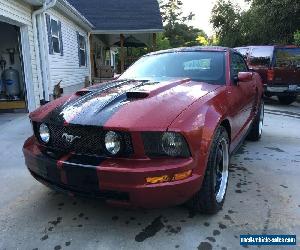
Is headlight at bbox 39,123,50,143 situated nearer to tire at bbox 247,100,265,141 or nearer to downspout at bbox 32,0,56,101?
tire at bbox 247,100,265,141

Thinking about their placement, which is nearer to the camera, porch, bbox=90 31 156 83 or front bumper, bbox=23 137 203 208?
front bumper, bbox=23 137 203 208

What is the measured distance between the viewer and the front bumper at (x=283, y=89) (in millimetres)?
10820

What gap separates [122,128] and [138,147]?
0.18m

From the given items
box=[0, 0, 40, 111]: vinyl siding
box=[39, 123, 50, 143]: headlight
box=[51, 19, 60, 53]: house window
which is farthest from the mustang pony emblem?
box=[51, 19, 60, 53]: house window

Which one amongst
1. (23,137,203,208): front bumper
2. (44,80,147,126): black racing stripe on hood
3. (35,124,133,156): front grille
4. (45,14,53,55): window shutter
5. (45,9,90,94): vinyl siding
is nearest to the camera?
(23,137,203,208): front bumper

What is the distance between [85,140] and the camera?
2740 mm

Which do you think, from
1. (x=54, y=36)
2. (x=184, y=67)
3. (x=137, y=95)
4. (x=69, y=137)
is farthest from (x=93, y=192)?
(x=54, y=36)

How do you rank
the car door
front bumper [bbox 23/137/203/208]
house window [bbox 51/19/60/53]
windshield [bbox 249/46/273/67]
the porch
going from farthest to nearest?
A: the porch < windshield [bbox 249/46/273/67] < house window [bbox 51/19/60/53] < the car door < front bumper [bbox 23/137/203/208]

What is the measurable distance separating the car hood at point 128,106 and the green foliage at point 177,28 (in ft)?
158

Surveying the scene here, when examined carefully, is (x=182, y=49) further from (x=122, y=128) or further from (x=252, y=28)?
(x=252, y=28)

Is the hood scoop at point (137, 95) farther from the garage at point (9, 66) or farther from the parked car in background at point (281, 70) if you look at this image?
the parked car in background at point (281, 70)

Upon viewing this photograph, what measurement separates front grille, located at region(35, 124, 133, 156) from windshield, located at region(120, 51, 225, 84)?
4.79 feet

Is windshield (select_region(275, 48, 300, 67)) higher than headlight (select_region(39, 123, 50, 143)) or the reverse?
higher

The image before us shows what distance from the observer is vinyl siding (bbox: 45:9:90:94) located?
10333mm
